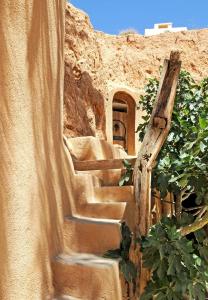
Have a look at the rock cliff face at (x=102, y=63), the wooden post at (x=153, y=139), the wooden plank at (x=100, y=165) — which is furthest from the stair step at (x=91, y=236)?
the rock cliff face at (x=102, y=63)

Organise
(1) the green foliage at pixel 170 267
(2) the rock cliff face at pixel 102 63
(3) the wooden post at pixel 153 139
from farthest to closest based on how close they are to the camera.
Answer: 1. (2) the rock cliff face at pixel 102 63
2. (3) the wooden post at pixel 153 139
3. (1) the green foliage at pixel 170 267

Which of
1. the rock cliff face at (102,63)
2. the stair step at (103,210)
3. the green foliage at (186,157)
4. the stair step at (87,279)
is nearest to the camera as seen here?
the stair step at (87,279)

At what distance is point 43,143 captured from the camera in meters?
3.06

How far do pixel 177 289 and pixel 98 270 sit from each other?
696 millimetres

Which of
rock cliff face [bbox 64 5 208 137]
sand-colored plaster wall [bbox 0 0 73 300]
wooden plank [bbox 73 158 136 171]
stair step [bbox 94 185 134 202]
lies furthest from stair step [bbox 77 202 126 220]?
rock cliff face [bbox 64 5 208 137]

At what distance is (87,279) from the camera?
301cm

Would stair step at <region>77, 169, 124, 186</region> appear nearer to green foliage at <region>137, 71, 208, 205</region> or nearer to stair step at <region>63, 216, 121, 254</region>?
green foliage at <region>137, 71, 208, 205</region>

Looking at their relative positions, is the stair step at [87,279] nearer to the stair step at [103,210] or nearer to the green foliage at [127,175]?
the stair step at [103,210]

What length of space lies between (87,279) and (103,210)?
37.3 inches

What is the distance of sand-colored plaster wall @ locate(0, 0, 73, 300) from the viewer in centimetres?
245

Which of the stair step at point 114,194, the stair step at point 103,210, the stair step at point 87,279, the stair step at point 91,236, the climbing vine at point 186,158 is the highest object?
the climbing vine at point 186,158

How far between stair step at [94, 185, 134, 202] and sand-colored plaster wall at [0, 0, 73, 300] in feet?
2.60

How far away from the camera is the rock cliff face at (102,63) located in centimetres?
809

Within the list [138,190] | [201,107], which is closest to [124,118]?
[201,107]
